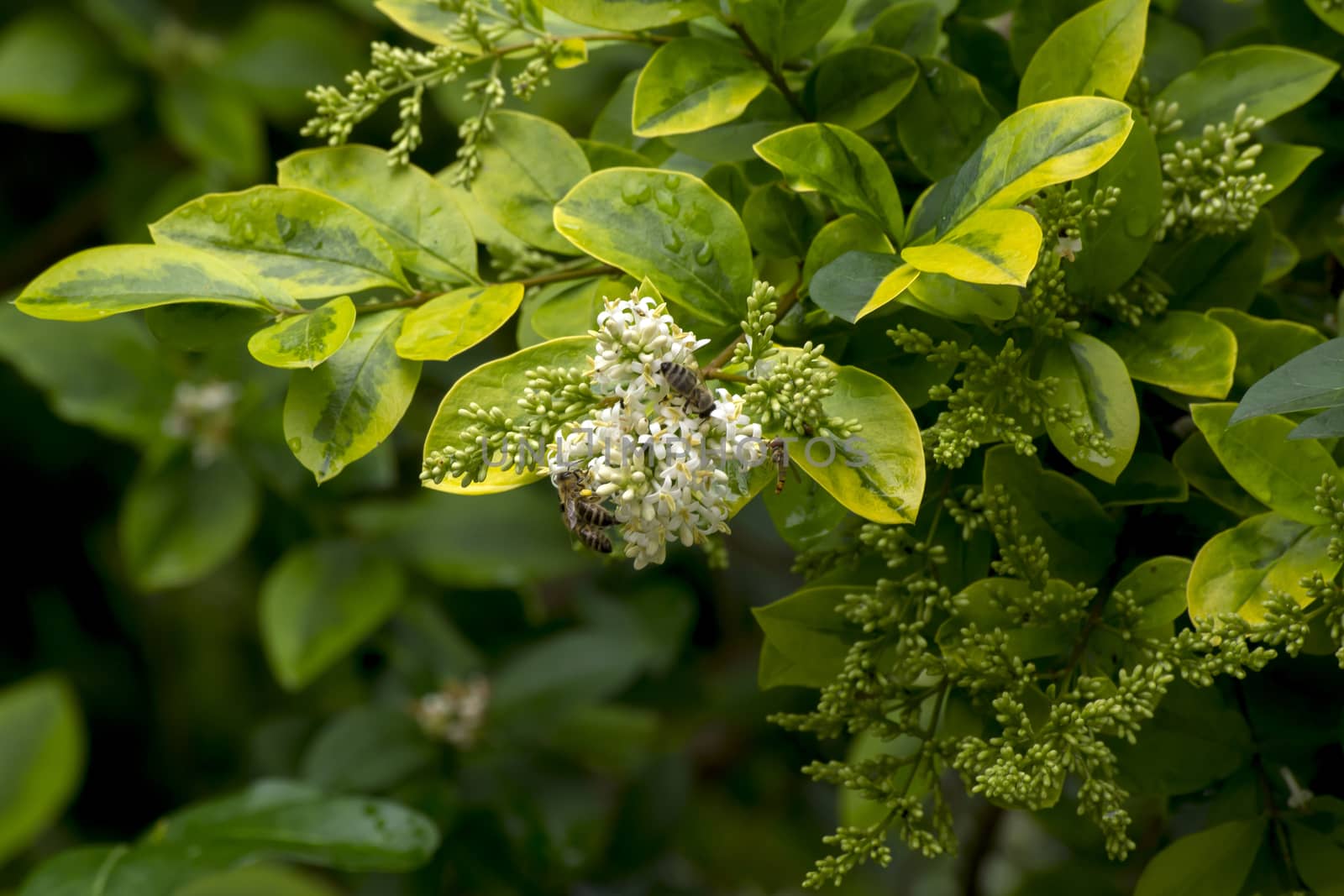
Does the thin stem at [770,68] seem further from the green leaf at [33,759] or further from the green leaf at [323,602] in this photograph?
the green leaf at [33,759]

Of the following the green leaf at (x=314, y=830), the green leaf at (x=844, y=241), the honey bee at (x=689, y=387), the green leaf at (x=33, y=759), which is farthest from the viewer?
the green leaf at (x=33, y=759)

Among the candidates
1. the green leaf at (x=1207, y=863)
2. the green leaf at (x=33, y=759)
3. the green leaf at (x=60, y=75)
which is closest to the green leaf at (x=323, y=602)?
the green leaf at (x=33, y=759)

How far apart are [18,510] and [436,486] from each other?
5.23 feet

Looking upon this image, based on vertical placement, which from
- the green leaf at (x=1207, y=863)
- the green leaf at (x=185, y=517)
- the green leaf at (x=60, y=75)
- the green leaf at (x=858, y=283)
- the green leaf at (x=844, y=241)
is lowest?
the green leaf at (x=185, y=517)

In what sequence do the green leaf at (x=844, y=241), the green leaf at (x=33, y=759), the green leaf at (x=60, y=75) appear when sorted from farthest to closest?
the green leaf at (x=60, y=75) < the green leaf at (x=33, y=759) < the green leaf at (x=844, y=241)

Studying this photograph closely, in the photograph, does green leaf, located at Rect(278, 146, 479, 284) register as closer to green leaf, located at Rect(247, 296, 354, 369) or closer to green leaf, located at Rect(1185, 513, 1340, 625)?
green leaf, located at Rect(247, 296, 354, 369)

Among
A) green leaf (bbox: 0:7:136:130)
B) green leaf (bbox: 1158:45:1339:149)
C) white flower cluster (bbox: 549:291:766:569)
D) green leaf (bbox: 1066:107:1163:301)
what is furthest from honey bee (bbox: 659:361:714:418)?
green leaf (bbox: 0:7:136:130)

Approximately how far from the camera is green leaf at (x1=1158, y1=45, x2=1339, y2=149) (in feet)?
2.24

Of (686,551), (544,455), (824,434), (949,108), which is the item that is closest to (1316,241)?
(949,108)

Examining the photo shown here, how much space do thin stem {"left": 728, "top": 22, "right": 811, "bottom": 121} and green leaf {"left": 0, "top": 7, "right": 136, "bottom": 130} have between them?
4.10 ft

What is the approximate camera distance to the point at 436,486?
0.57 metres

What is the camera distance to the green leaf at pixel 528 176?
698mm

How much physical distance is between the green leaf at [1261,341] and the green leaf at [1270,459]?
58 millimetres

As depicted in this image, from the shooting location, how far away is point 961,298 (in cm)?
59
